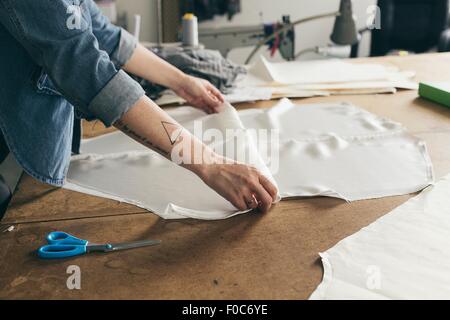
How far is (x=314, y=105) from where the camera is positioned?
1433 millimetres

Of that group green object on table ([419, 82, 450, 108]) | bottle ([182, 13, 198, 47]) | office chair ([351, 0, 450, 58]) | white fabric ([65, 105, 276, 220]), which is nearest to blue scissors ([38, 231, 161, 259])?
white fabric ([65, 105, 276, 220])

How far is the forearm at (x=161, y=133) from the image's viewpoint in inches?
31.8

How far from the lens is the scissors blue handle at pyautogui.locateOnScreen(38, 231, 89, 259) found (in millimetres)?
718

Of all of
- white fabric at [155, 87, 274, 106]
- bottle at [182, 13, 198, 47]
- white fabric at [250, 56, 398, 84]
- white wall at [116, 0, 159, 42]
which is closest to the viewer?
white fabric at [155, 87, 274, 106]

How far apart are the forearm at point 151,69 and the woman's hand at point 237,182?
1.95 ft

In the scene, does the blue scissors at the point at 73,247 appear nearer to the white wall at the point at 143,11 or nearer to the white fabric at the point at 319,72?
the white fabric at the point at 319,72

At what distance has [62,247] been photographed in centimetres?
73

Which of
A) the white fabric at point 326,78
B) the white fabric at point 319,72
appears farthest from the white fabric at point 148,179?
the white fabric at point 319,72

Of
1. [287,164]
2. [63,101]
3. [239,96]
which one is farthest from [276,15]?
[63,101]

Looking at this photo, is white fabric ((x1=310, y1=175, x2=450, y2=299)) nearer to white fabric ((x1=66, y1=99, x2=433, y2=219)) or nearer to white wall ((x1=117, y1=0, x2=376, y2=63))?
white fabric ((x1=66, y1=99, x2=433, y2=219))

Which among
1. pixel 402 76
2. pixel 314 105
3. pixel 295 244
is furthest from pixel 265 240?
pixel 402 76

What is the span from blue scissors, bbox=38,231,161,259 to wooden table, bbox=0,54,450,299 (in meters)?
0.01
